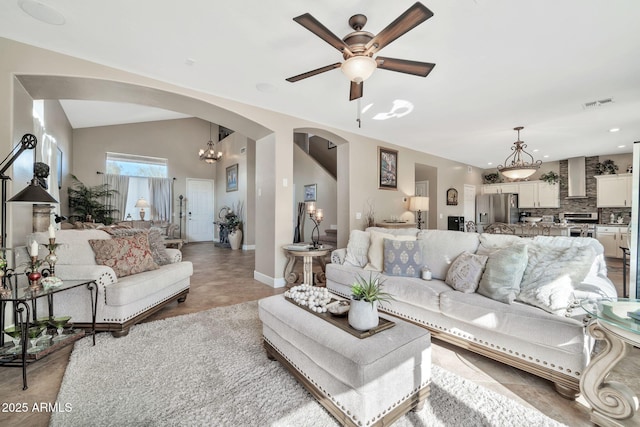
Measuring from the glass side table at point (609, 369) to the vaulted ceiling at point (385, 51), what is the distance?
207cm

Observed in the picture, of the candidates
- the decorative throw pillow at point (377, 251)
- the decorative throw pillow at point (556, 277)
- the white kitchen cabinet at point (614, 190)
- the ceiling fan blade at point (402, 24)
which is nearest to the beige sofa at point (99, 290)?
the decorative throw pillow at point (377, 251)

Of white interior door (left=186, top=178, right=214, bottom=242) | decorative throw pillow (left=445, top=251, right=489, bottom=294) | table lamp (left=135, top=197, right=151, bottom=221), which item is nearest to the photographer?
decorative throw pillow (left=445, top=251, right=489, bottom=294)

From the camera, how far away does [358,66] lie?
198 cm

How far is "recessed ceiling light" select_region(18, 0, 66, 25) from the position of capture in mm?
1910

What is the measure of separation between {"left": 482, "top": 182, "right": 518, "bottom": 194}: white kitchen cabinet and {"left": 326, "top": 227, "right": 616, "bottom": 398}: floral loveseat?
6841 mm

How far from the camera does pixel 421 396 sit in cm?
144

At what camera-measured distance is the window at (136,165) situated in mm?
7938

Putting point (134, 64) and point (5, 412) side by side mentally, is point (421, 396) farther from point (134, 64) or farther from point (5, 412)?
point (134, 64)

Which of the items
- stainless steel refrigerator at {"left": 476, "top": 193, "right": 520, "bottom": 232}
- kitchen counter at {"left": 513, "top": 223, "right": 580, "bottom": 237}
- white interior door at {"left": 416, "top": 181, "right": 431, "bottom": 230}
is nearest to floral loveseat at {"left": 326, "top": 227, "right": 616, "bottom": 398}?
kitchen counter at {"left": 513, "top": 223, "right": 580, "bottom": 237}


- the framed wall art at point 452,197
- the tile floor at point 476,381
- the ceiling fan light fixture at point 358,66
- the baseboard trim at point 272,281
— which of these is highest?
the ceiling fan light fixture at point 358,66

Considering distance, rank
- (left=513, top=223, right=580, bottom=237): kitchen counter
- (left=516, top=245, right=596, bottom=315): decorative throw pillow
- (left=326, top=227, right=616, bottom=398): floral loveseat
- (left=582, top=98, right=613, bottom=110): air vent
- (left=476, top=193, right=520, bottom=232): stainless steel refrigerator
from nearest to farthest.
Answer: (left=326, top=227, right=616, bottom=398): floral loveseat → (left=516, top=245, right=596, bottom=315): decorative throw pillow → (left=582, top=98, right=613, bottom=110): air vent → (left=513, top=223, right=580, bottom=237): kitchen counter → (left=476, top=193, right=520, bottom=232): stainless steel refrigerator

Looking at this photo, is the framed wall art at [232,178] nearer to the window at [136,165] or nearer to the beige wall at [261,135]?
the window at [136,165]

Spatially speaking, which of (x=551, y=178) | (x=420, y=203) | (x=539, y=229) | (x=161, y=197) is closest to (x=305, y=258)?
(x=420, y=203)

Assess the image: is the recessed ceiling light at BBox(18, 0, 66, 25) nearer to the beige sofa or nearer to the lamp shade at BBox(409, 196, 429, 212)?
the beige sofa
